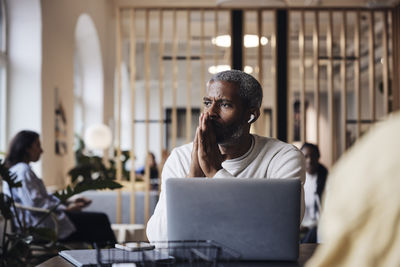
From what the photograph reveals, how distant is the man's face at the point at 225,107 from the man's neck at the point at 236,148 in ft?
0.09

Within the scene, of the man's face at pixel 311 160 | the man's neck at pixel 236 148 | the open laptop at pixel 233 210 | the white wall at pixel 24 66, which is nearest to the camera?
the open laptop at pixel 233 210

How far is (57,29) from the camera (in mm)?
6660

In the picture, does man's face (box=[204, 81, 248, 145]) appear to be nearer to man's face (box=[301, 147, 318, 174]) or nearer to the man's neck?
the man's neck

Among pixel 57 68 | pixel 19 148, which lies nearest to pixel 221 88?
pixel 19 148

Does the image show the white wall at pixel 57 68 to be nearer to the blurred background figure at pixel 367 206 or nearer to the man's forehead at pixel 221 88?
the man's forehead at pixel 221 88

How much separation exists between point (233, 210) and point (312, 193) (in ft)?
10.6

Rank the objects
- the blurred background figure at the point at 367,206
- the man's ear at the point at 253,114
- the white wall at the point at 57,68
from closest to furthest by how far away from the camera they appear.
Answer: the blurred background figure at the point at 367,206 → the man's ear at the point at 253,114 → the white wall at the point at 57,68

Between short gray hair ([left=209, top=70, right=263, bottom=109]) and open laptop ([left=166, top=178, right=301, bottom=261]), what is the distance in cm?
94

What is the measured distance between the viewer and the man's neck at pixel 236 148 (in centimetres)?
214

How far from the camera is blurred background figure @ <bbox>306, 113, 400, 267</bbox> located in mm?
534

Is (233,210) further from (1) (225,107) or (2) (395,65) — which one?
(2) (395,65)

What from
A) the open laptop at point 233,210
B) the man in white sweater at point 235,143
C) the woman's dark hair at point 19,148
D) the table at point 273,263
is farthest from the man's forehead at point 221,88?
the woman's dark hair at point 19,148

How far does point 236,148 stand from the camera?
215 cm

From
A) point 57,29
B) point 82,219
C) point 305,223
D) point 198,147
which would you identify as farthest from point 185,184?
point 57,29
